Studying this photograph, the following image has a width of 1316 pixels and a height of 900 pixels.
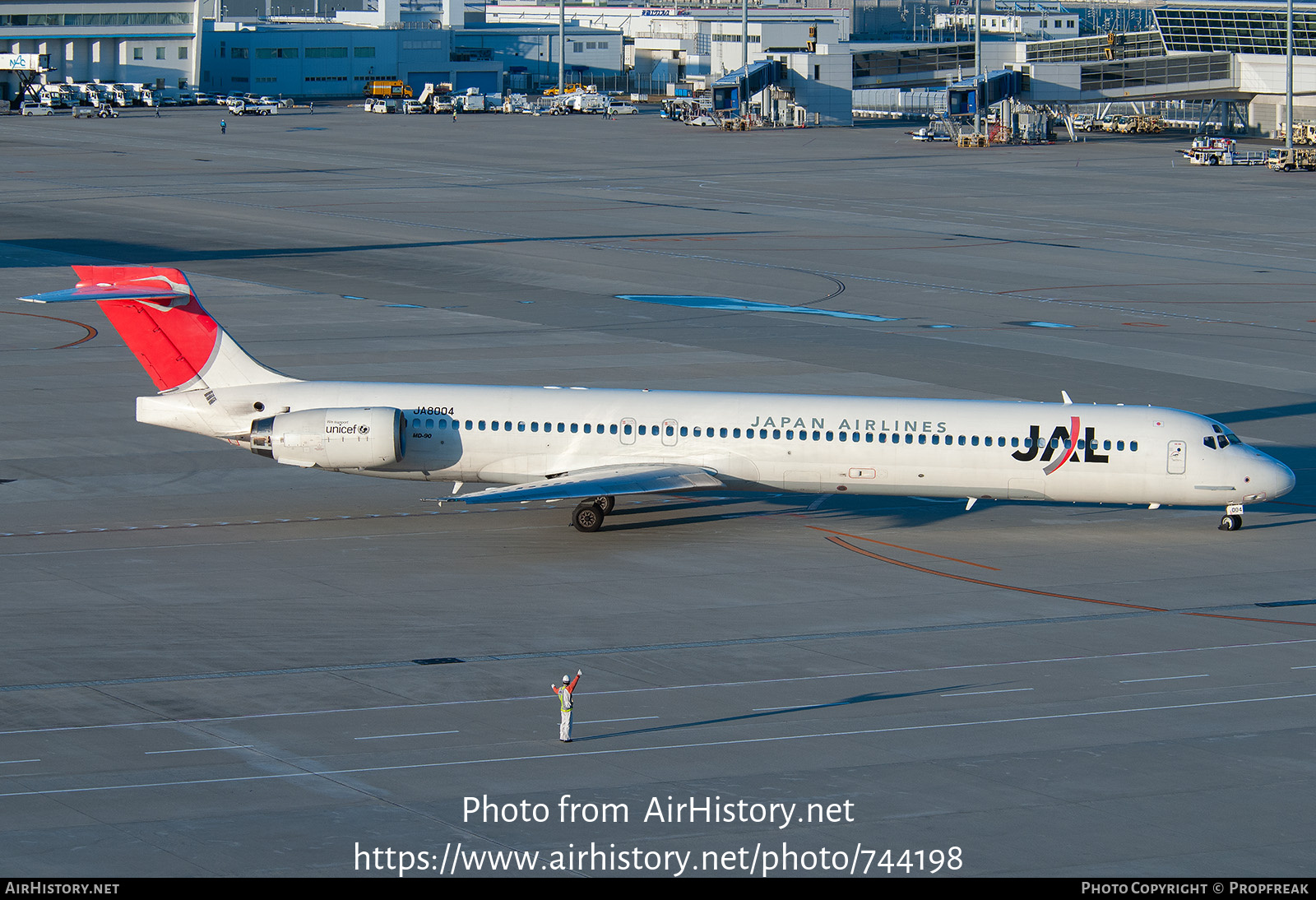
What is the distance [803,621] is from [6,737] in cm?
1389

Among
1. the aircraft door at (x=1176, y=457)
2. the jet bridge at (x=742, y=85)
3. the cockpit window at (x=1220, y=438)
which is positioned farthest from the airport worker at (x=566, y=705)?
the jet bridge at (x=742, y=85)

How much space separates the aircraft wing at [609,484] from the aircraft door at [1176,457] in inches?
391

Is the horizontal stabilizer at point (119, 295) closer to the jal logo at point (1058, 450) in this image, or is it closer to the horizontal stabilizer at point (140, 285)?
the horizontal stabilizer at point (140, 285)

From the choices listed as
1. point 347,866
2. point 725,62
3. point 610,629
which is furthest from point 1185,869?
point 725,62

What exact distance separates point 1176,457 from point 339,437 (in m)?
18.4

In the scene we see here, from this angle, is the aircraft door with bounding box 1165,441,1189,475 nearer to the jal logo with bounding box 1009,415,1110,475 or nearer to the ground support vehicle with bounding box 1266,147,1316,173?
the jal logo with bounding box 1009,415,1110,475

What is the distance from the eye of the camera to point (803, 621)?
31.2 meters

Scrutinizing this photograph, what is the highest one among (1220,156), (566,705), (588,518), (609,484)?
(1220,156)

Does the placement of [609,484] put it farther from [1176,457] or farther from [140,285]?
[1176,457]

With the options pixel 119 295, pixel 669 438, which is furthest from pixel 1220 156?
pixel 119 295

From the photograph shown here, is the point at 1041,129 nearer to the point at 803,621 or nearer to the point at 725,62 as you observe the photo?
the point at 725,62

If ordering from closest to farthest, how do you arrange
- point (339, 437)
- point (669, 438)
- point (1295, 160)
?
point (339, 437) → point (669, 438) → point (1295, 160)

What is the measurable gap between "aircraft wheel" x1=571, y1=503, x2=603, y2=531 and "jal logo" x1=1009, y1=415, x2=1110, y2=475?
923 centimetres

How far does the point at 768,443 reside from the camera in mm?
37375
